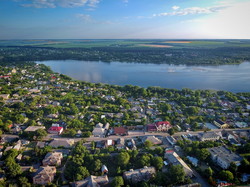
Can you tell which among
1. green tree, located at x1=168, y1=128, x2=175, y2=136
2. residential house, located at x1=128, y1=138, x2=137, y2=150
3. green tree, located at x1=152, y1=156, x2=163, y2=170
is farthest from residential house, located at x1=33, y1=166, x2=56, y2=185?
green tree, located at x1=168, y1=128, x2=175, y2=136

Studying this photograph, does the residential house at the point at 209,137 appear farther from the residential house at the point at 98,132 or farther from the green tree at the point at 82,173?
the green tree at the point at 82,173

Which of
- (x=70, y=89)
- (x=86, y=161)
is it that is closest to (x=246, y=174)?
(x=86, y=161)

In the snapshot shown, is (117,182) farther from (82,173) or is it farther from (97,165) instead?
(82,173)

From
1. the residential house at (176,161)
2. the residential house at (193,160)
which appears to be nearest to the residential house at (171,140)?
the residential house at (176,161)

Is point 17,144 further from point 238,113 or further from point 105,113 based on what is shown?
point 238,113

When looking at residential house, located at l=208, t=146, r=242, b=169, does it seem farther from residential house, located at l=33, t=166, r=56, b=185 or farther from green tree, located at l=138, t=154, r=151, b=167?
residential house, located at l=33, t=166, r=56, b=185

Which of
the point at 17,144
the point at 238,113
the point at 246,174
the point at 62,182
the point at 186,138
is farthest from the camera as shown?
the point at 238,113

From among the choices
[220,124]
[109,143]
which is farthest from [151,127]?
[220,124]
